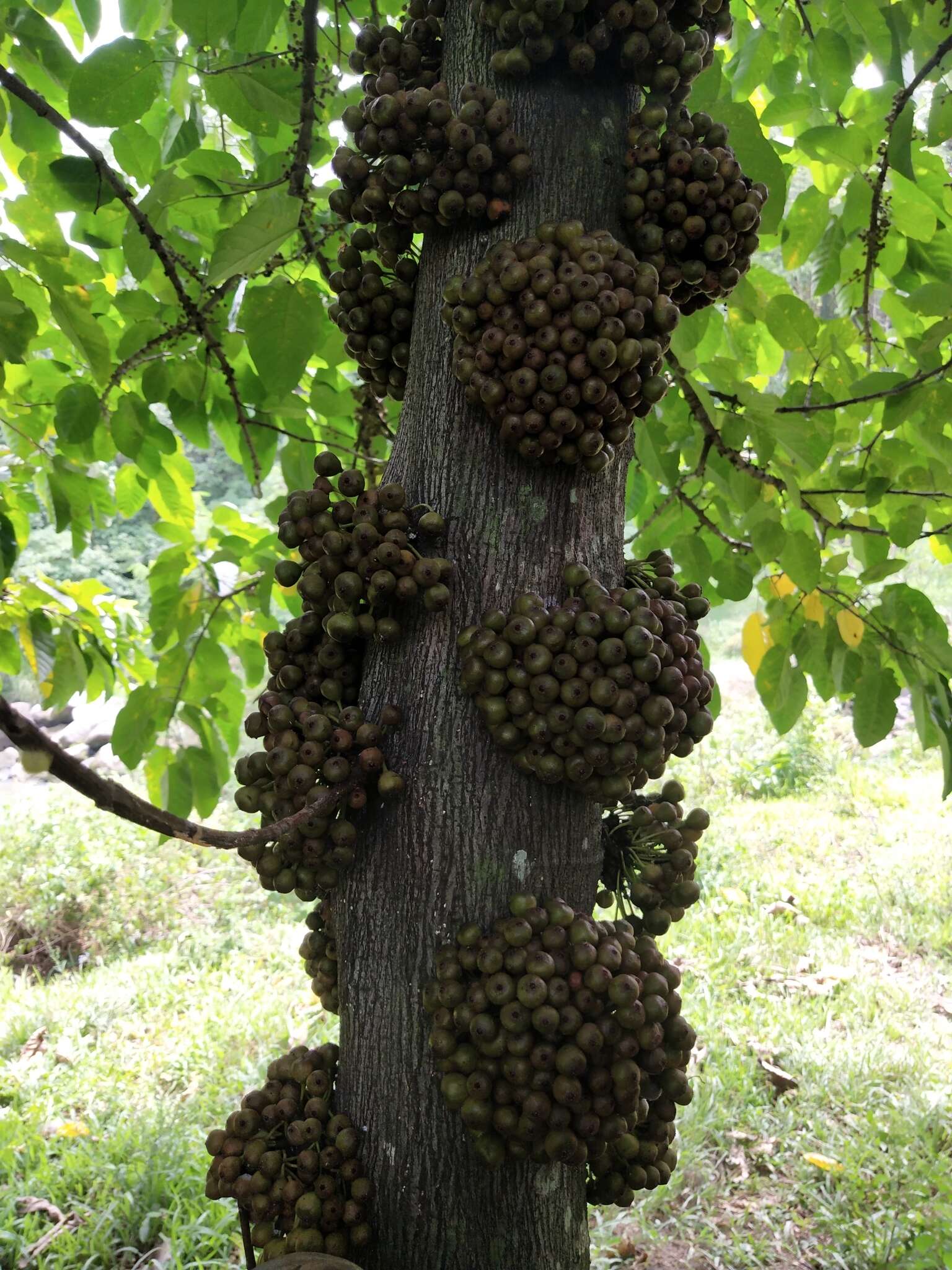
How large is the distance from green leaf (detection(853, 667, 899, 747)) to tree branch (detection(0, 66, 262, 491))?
58.6 inches

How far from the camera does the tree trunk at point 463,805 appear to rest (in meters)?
1.18

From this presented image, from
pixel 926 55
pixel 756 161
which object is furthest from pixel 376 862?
pixel 926 55

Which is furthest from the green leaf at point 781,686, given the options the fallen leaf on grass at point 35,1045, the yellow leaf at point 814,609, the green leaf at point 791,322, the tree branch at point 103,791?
the fallen leaf on grass at point 35,1045

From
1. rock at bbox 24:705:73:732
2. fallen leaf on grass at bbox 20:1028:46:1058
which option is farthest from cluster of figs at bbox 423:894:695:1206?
rock at bbox 24:705:73:732

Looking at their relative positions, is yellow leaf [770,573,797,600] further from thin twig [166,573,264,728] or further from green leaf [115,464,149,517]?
green leaf [115,464,149,517]

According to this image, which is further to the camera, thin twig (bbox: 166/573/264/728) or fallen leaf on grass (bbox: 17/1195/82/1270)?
fallen leaf on grass (bbox: 17/1195/82/1270)

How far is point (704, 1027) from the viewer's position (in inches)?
185

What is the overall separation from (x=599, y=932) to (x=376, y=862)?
30 cm

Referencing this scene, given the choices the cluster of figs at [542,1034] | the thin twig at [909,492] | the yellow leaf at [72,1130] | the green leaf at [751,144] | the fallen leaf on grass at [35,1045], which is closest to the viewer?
the cluster of figs at [542,1034]

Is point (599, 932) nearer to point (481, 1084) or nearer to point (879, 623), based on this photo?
point (481, 1084)

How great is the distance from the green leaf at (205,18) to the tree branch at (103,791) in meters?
1.44

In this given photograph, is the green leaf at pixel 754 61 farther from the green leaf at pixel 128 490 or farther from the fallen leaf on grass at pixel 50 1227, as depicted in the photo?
the fallen leaf on grass at pixel 50 1227

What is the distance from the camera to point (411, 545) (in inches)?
50.2

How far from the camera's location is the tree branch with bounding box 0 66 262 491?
167 cm
